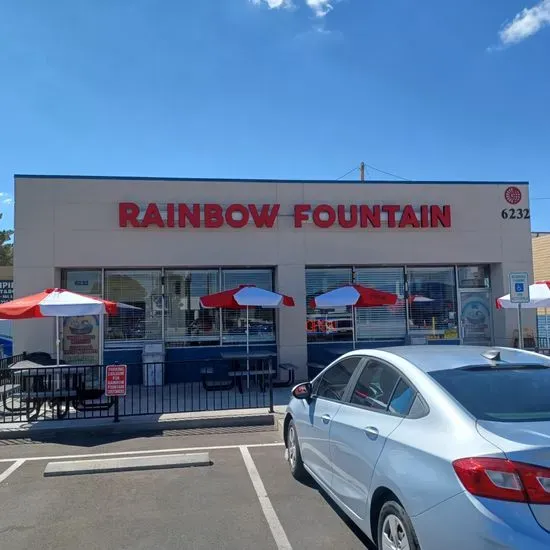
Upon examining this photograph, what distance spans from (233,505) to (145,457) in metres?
2.33

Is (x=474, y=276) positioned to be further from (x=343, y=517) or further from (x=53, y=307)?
(x=343, y=517)

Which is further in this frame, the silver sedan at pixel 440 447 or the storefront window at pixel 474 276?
the storefront window at pixel 474 276

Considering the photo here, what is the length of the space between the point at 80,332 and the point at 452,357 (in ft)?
37.9

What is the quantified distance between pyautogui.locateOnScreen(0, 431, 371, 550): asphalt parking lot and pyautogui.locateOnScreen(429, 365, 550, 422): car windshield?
173 centimetres

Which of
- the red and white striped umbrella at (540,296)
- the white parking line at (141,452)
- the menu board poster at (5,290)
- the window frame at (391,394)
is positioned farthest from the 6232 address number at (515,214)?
the menu board poster at (5,290)

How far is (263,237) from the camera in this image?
1419 cm

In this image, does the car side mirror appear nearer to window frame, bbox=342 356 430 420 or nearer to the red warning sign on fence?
window frame, bbox=342 356 430 420

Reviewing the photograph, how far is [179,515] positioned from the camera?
522 cm

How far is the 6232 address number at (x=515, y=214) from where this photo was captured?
15.2 m

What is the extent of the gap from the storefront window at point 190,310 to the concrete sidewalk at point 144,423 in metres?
4.59

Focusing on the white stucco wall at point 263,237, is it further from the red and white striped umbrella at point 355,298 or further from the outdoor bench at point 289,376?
the red and white striped umbrella at point 355,298

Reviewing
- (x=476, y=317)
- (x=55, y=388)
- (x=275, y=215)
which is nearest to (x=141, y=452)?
(x=55, y=388)

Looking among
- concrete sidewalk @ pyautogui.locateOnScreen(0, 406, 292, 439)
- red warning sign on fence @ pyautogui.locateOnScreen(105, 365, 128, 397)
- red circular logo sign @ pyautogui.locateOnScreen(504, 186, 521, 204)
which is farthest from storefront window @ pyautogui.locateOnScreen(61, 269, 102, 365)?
red circular logo sign @ pyautogui.locateOnScreen(504, 186, 521, 204)

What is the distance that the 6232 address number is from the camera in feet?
50.0
